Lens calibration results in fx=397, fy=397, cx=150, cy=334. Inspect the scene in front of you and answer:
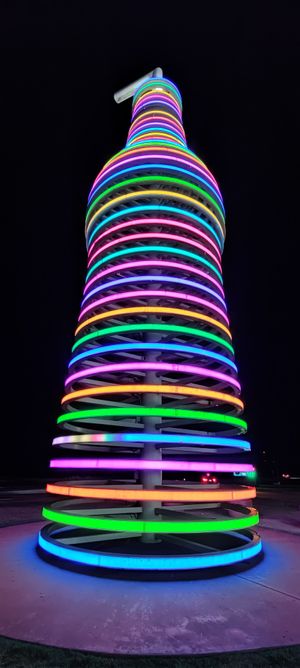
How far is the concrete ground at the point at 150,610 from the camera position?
5277 mm

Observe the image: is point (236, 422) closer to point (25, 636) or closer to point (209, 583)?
point (209, 583)

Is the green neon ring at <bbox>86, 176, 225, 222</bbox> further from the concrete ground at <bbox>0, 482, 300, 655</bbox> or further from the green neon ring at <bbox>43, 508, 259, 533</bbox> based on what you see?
the concrete ground at <bbox>0, 482, 300, 655</bbox>

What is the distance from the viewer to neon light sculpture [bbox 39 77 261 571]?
9047 mm

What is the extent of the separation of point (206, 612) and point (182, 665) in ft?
5.72

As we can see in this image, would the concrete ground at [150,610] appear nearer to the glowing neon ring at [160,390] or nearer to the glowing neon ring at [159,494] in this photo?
the glowing neon ring at [159,494]

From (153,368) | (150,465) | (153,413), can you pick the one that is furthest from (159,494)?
(153,368)

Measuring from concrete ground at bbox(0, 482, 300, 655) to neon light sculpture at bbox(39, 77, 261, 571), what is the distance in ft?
2.80

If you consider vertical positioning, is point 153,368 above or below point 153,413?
above

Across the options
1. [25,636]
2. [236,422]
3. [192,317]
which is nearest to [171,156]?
[192,317]

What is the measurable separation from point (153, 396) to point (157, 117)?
1290 cm

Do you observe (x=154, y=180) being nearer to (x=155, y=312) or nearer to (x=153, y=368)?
(x=155, y=312)

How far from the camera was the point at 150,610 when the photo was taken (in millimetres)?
6355

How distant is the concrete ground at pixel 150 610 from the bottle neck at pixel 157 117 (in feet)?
45.5

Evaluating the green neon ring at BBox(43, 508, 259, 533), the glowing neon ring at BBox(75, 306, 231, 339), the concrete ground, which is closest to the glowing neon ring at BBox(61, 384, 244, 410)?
the glowing neon ring at BBox(75, 306, 231, 339)
